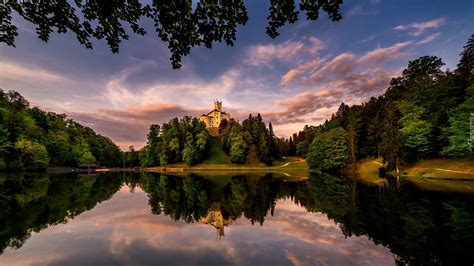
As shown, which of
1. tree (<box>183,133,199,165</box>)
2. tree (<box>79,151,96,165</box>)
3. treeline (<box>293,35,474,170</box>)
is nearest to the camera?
treeline (<box>293,35,474,170</box>)

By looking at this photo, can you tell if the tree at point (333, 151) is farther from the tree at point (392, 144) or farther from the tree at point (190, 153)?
the tree at point (190, 153)

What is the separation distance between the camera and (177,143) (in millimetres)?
90250

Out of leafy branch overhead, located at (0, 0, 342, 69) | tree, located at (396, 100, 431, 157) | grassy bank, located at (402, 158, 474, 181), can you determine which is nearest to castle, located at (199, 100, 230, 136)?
tree, located at (396, 100, 431, 157)

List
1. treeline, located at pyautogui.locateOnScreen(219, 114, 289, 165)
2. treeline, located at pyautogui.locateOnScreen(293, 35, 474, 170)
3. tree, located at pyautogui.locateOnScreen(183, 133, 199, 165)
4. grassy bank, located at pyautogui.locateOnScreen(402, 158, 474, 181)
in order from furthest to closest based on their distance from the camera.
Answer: tree, located at pyautogui.locateOnScreen(183, 133, 199, 165) → treeline, located at pyautogui.locateOnScreen(219, 114, 289, 165) → treeline, located at pyautogui.locateOnScreen(293, 35, 474, 170) → grassy bank, located at pyautogui.locateOnScreen(402, 158, 474, 181)

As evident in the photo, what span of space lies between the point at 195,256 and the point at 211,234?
2347 mm

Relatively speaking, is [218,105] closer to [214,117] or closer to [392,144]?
[214,117]

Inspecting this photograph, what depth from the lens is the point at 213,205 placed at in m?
17.9

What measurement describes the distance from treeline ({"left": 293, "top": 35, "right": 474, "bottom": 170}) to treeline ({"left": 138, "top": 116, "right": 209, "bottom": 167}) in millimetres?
37152

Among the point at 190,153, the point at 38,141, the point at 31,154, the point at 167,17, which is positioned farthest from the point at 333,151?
the point at 38,141

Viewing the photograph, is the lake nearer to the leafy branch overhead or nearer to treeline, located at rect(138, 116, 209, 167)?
the leafy branch overhead

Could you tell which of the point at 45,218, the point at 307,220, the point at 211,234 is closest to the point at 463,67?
the point at 307,220

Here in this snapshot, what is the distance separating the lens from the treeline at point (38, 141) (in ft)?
225

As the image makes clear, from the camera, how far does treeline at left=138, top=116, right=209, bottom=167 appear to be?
8775 centimetres

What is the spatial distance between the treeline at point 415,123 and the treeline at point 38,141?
78125 millimetres
